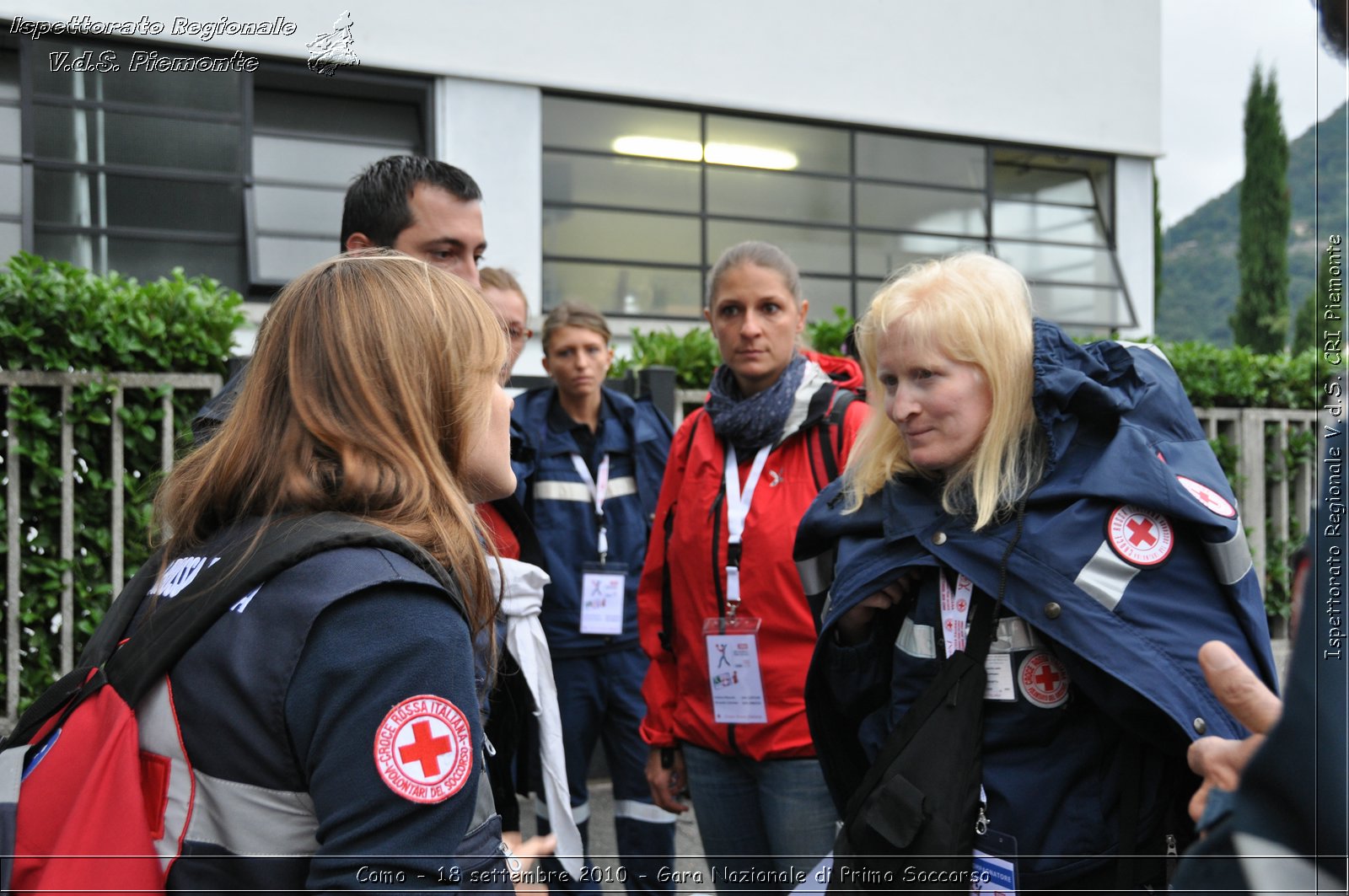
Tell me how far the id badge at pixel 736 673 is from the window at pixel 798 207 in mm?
5651

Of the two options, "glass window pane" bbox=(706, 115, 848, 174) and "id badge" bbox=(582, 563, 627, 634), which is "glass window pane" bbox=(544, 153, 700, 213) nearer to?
"glass window pane" bbox=(706, 115, 848, 174)

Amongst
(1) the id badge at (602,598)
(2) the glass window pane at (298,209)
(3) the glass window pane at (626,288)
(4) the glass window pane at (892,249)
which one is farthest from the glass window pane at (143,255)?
(4) the glass window pane at (892,249)

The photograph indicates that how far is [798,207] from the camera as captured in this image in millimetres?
9289

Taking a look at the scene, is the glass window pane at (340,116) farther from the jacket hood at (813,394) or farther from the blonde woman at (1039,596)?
the blonde woman at (1039,596)

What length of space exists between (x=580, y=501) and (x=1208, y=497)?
8.89 ft

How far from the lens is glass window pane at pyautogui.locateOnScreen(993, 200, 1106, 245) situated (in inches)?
400

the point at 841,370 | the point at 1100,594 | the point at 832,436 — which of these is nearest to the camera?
the point at 1100,594

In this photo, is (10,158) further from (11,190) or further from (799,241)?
(799,241)

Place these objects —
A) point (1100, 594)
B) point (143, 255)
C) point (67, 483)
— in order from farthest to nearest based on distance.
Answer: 1. point (143, 255)
2. point (67, 483)
3. point (1100, 594)

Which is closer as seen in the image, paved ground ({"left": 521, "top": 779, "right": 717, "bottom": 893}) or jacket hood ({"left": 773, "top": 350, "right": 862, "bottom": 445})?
jacket hood ({"left": 773, "top": 350, "right": 862, "bottom": 445})

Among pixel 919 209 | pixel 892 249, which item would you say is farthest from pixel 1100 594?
pixel 919 209

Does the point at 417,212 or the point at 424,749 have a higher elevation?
the point at 417,212

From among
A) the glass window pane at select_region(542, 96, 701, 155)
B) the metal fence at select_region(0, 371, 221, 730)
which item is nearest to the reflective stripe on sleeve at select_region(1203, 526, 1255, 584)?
the metal fence at select_region(0, 371, 221, 730)

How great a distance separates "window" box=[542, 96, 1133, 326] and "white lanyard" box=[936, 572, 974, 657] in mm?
6599
